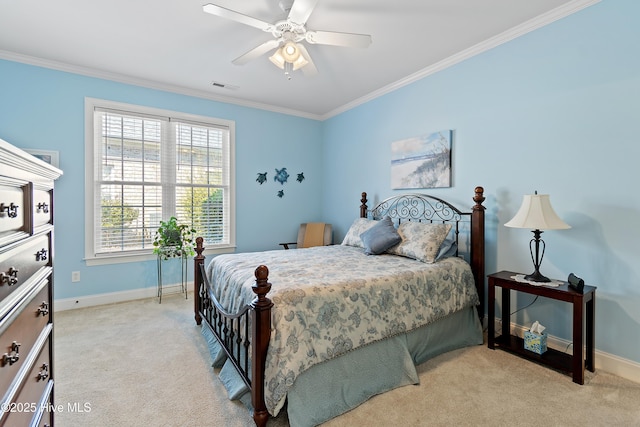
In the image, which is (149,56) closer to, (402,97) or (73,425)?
(402,97)

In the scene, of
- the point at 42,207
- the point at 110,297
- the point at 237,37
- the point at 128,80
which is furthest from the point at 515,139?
the point at 110,297

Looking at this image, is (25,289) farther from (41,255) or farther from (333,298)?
(333,298)

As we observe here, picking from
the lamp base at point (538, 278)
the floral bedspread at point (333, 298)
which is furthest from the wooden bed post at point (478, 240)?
the lamp base at point (538, 278)

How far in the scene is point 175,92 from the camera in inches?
158

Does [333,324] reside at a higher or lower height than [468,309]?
higher

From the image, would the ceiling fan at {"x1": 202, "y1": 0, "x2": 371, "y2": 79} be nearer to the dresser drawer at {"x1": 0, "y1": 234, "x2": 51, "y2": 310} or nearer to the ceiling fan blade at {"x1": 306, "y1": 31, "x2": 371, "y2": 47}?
the ceiling fan blade at {"x1": 306, "y1": 31, "x2": 371, "y2": 47}

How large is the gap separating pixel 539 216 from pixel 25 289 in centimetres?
280

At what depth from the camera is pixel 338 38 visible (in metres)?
2.30

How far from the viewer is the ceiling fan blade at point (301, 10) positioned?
1.97 meters

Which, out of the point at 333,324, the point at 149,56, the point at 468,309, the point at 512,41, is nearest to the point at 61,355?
the point at 333,324

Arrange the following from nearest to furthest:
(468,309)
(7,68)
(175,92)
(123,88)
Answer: (468,309)
(7,68)
(123,88)
(175,92)

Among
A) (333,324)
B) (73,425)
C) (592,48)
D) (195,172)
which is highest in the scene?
(592,48)

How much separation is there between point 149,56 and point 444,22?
9.35ft

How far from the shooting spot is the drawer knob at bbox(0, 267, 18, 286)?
2.49 feet
